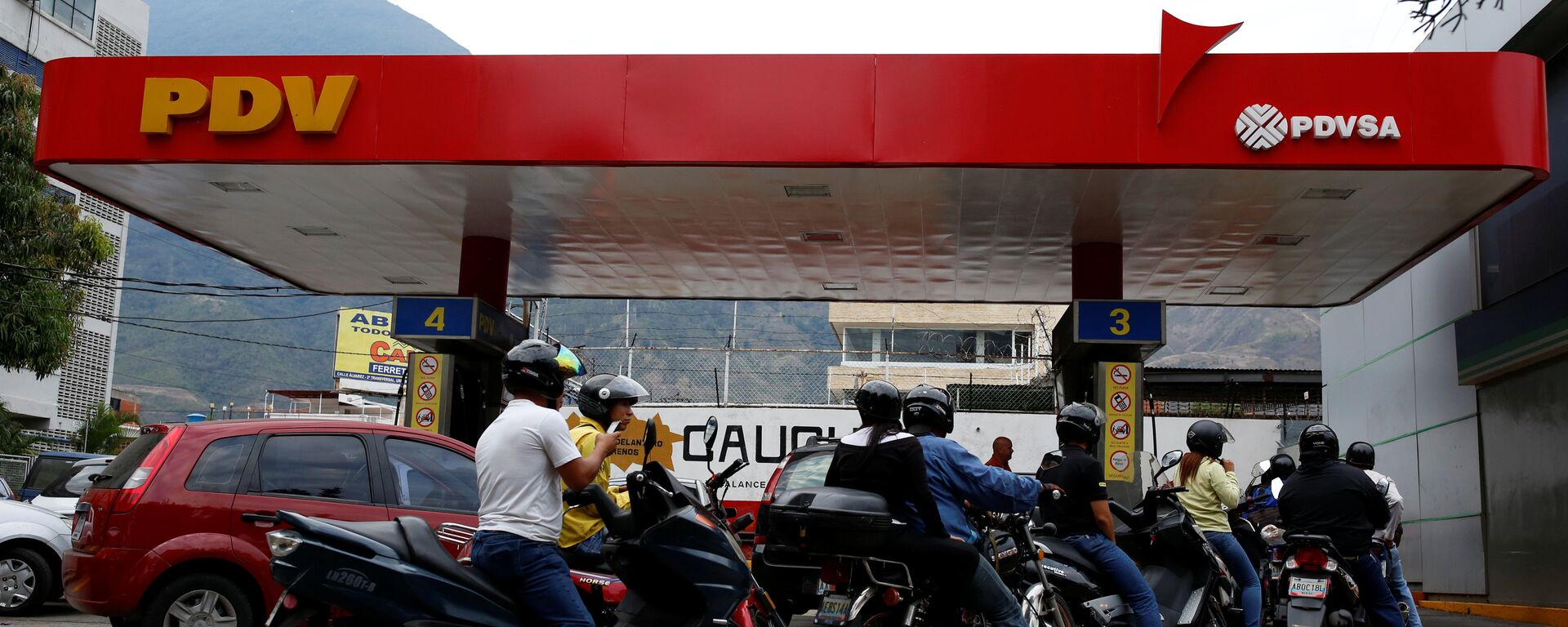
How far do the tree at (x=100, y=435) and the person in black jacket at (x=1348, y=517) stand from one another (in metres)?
30.7

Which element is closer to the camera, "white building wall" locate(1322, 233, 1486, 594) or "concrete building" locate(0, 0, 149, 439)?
"white building wall" locate(1322, 233, 1486, 594)

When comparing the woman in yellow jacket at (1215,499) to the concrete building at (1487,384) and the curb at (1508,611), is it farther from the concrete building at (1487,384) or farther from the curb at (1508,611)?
the curb at (1508,611)

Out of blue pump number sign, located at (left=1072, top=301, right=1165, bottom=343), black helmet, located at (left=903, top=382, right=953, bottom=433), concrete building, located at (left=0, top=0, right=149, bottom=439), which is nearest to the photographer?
black helmet, located at (left=903, top=382, right=953, bottom=433)

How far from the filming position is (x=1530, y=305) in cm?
1344

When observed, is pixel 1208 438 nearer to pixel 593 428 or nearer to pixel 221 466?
pixel 593 428

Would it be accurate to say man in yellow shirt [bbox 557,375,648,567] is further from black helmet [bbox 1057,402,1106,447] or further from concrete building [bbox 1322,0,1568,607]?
concrete building [bbox 1322,0,1568,607]

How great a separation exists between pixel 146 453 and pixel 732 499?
11.8 metres

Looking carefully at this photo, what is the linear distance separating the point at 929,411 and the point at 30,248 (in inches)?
819

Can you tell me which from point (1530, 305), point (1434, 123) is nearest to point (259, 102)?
point (1434, 123)

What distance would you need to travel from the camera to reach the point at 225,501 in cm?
764

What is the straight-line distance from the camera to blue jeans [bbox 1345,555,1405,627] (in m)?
8.16

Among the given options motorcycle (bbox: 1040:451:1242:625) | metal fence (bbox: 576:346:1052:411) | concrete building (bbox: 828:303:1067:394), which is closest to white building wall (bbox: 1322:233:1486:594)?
metal fence (bbox: 576:346:1052:411)

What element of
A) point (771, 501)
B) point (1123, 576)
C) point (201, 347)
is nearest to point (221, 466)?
point (771, 501)

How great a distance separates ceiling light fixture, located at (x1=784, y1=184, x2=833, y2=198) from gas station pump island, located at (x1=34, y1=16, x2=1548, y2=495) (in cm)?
4
